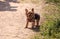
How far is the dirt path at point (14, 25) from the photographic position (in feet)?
30.0

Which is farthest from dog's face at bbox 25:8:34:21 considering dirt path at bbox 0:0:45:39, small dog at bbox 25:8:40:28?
dirt path at bbox 0:0:45:39

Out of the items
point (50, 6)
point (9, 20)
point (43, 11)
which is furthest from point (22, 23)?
point (50, 6)

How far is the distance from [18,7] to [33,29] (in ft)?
13.4

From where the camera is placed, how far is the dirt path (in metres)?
9.16

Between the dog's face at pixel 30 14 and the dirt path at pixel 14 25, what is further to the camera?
the dog's face at pixel 30 14

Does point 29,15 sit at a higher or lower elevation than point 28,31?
higher

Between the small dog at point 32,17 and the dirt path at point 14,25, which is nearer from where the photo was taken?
the dirt path at point 14,25

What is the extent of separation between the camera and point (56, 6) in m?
13.1

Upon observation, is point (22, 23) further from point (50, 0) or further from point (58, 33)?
point (50, 0)

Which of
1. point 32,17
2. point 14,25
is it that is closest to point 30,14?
point 32,17

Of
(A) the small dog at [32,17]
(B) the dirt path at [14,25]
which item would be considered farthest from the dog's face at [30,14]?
(B) the dirt path at [14,25]

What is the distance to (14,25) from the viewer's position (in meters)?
10.3

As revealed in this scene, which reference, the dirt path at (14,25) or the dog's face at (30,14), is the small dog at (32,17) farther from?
the dirt path at (14,25)

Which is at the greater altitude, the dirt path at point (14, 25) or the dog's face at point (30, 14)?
the dog's face at point (30, 14)
